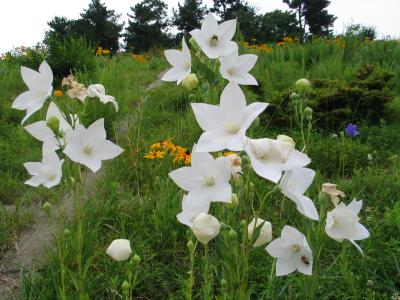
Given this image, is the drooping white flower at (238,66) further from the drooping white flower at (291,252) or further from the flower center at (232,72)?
the drooping white flower at (291,252)

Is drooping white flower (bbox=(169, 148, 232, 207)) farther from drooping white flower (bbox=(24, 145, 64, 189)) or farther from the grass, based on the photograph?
drooping white flower (bbox=(24, 145, 64, 189))

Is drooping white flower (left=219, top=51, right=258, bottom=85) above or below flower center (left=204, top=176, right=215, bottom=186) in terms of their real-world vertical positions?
above

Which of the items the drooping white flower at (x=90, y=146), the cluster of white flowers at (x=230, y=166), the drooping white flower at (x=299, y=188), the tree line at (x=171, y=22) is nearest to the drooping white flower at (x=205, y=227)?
the cluster of white flowers at (x=230, y=166)

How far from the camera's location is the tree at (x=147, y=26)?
27519mm

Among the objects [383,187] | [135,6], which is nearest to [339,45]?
[383,187]

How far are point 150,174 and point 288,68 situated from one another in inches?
100

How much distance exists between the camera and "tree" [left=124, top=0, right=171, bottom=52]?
27.5 metres

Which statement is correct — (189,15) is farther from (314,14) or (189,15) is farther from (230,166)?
(230,166)

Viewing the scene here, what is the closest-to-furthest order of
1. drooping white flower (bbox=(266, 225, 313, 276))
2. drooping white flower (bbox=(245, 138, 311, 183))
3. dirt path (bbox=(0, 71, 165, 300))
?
drooping white flower (bbox=(245, 138, 311, 183))
drooping white flower (bbox=(266, 225, 313, 276))
dirt path (bbox=(0, 71, 165, 300))

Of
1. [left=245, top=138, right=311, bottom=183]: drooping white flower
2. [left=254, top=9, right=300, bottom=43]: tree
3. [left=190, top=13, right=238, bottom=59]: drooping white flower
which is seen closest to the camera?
[left=245, top=138, right=311, bottom=183]: drooping white flower

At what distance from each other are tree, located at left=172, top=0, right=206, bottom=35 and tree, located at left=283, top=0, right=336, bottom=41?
21.2ft

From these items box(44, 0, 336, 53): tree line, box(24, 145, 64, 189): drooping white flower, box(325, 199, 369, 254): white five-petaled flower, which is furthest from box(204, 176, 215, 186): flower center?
box(44, 0, 336, 53): tree line

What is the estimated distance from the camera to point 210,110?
1.09m

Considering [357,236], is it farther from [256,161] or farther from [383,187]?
[383,187]
